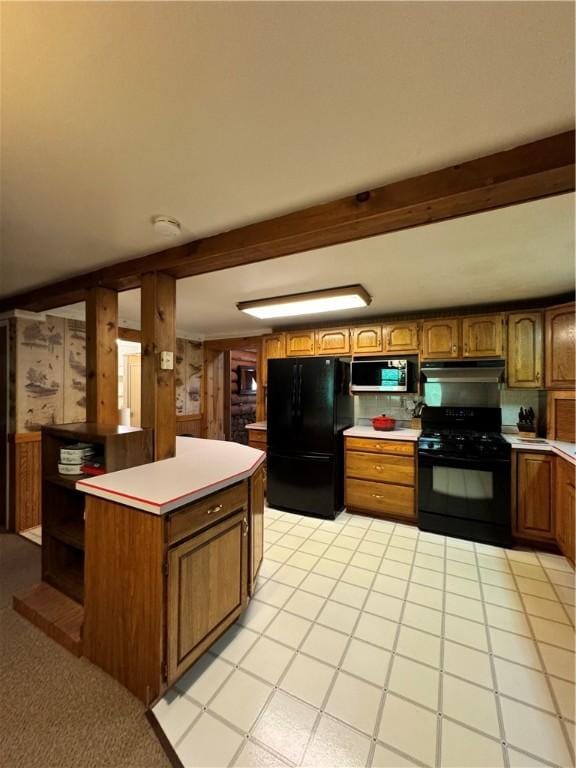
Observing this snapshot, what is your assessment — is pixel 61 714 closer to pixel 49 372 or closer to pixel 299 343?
pixel 49 372

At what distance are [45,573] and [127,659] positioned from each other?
106 centimetres

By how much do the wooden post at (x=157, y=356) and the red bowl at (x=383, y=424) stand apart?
2.39 metres

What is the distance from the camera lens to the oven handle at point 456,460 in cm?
281

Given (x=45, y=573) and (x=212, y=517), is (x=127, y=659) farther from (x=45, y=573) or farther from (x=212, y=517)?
(x=45, y=573)

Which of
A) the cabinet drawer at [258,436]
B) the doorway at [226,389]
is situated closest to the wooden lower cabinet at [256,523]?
the cabinet drawer at [258,436]

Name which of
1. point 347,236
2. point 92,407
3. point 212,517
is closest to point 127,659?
point 212,517

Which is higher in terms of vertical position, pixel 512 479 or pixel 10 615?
pixel 512 479

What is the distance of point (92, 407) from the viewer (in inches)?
91.8

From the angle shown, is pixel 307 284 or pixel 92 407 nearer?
pixel 92 407

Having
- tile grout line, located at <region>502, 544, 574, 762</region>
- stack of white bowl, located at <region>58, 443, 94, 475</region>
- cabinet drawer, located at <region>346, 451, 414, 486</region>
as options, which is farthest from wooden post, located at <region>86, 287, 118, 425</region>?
tile grout line, located at <region>502, 544, 574, 762</region>

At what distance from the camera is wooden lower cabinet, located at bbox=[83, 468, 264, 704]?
135 cm

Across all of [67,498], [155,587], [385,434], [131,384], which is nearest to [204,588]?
[155,587]

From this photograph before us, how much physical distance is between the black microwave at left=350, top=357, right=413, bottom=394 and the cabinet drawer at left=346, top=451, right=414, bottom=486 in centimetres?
78

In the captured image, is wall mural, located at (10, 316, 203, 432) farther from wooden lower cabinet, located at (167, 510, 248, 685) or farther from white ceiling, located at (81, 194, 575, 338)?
wooden lower cabinet, located at (167, 510, 248, 685)
